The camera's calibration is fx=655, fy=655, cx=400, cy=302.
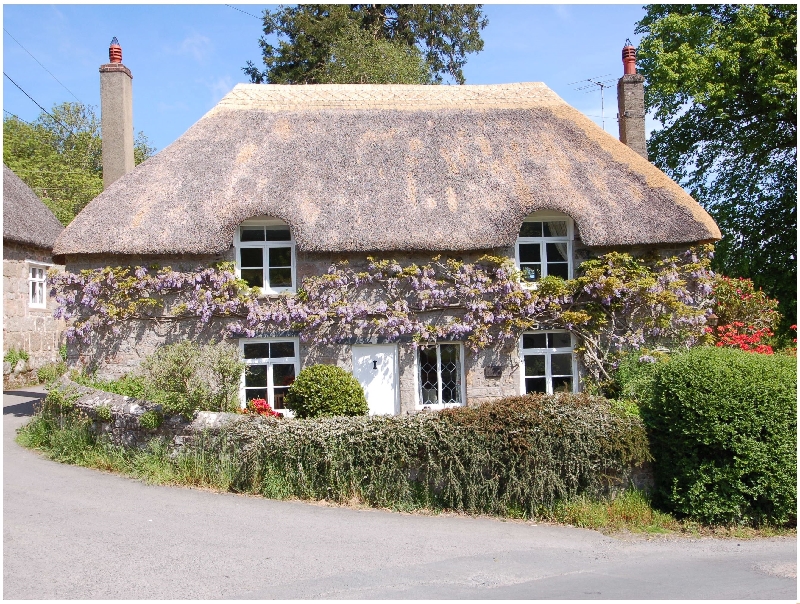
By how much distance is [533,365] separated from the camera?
12836 mm

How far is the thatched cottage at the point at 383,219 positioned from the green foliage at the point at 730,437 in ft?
13.5

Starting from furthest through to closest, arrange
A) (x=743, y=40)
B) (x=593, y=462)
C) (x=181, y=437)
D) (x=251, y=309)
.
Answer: (x=743, y=40) < (x=251, y=309) < (x=181, y=437) < (x=593, y=462)

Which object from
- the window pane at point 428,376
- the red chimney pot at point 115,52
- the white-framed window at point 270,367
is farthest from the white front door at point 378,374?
the red chimney pot at point 115,52

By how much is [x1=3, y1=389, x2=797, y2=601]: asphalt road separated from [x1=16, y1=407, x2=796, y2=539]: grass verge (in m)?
0.24

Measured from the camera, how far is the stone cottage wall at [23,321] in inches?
665

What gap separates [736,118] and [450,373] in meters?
13.4

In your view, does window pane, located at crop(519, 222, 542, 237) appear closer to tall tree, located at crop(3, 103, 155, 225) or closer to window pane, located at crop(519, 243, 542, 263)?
window pane, located at crop(519, 243, 542, 263)

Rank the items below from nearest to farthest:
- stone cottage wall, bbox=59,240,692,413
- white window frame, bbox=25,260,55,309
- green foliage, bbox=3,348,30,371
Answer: stone cottage wall, bbox=59,240,692,413 < green foliage, bbox=3,348,30,371 < white window frame, bbox=25,260,55,309

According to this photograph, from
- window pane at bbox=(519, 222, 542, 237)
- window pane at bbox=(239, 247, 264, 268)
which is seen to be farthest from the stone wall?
window pane at bbox=(519, 222, 542, 237)

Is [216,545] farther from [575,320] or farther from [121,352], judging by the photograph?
[575,320]

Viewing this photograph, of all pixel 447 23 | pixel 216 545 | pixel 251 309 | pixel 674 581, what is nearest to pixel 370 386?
pixel 251 309

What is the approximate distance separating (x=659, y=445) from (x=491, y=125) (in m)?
8.13

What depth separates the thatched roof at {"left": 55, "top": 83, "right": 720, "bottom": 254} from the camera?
12.1 meters

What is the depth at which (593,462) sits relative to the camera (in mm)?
8617
